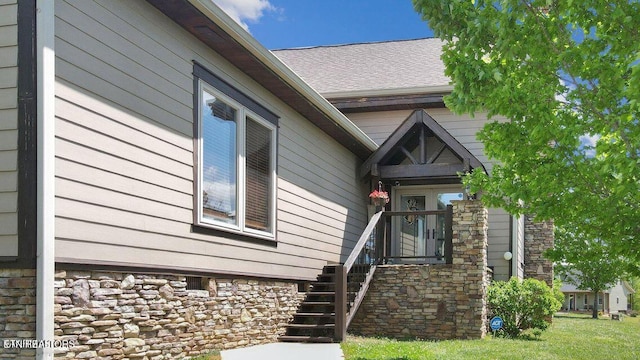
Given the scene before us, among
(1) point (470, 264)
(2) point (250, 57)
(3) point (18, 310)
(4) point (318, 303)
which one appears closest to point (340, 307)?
(4) point (318, 303)

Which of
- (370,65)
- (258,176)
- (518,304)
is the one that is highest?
(370,65)

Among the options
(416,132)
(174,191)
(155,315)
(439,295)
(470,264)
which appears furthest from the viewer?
(416,132)

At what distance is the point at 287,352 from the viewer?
820 cm

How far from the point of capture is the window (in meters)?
7.73

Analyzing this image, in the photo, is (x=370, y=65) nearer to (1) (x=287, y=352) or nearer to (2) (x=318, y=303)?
(2) (x=318, y=303)

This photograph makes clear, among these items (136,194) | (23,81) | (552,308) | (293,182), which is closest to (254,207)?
(293,182)

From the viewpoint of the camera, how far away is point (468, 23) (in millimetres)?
6422

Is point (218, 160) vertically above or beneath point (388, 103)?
beneath

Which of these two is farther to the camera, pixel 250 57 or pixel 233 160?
pixel 233 160

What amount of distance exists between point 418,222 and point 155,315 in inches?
325

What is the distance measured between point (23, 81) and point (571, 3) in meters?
4.81

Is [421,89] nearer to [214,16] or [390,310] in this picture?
[390,310]

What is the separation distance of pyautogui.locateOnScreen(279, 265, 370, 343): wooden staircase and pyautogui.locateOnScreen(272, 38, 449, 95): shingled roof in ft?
18.4

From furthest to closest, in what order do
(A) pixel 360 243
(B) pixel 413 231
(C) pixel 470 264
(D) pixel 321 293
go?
(B) pixel 413 231
(C) pixel 470 264
(A) pixel 360 243
(D) pixel 321 293
